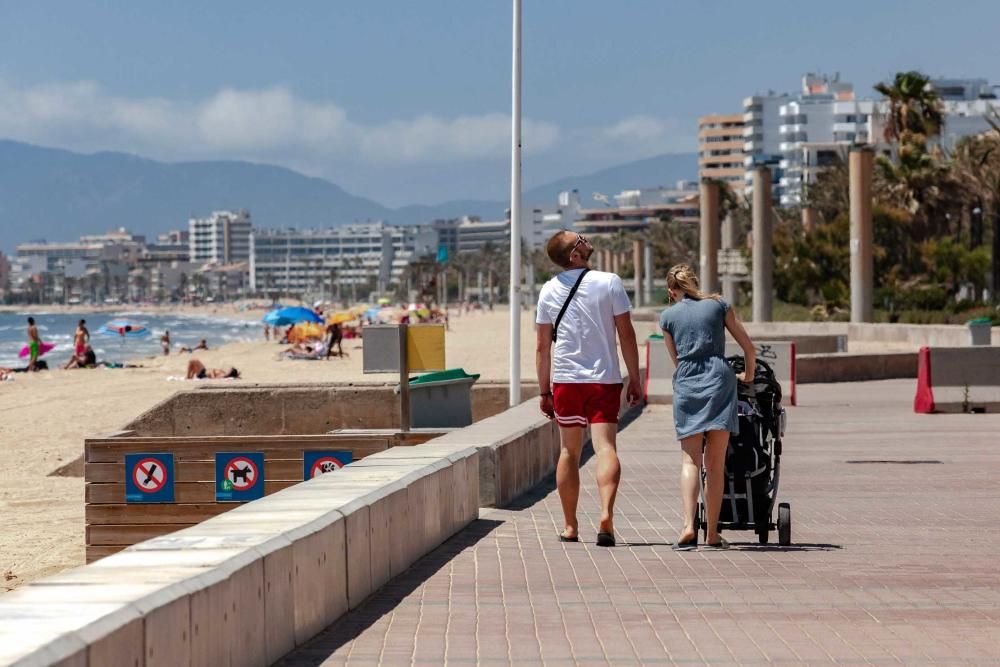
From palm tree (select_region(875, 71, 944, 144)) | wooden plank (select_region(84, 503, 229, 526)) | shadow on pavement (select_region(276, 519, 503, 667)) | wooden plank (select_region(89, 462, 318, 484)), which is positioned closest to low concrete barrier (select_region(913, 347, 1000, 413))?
wooden plank (select_region(89, 462, 318, 484))

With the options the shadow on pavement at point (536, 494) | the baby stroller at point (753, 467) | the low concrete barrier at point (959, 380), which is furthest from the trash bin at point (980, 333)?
the baby stroller at point (753, 467)

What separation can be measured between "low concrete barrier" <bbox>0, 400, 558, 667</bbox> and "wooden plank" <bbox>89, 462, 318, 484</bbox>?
375 cm

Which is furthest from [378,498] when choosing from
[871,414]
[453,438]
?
[871,414]

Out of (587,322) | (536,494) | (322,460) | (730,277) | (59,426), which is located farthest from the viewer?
(730,277)

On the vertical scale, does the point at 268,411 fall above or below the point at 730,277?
below

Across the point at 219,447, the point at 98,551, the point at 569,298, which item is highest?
the point at 569,298

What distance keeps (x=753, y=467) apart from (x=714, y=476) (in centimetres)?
36

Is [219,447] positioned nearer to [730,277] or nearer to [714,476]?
[714,476]

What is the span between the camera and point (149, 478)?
14461 mm

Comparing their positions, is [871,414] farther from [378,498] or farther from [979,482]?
[378,498]

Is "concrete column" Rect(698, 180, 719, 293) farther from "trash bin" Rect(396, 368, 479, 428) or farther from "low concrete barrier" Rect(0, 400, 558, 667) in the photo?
"low concrete barrier" Rect(0, 400, 558, 667)

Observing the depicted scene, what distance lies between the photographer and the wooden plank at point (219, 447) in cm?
1405

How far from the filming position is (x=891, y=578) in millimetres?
8492

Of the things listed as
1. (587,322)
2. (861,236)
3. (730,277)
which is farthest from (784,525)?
(730,277)
